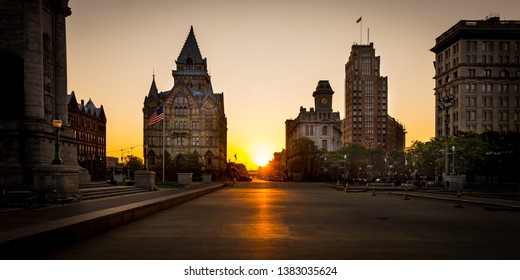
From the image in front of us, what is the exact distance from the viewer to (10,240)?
337 inches

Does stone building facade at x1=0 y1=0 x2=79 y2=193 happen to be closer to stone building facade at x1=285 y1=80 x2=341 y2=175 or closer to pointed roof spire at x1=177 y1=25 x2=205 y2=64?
pointed roof spire at x1=177 y1=25 x2=205 y2=64

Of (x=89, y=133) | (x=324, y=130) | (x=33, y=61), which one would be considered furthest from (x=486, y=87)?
(x=33, y=61)

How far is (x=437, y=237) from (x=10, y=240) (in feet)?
35.9

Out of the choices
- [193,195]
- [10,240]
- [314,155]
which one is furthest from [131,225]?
[314,155]

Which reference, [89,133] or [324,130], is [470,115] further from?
[89,133]

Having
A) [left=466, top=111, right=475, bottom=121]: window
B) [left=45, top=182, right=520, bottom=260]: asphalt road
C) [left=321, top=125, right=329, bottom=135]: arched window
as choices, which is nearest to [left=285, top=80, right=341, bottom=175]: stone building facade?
[left=321, top=125, right=329, bottom=135]: arched window

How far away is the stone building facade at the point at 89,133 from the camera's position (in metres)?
106

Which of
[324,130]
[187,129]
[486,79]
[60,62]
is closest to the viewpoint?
[60,62]

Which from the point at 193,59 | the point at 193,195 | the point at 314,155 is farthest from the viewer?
the point at 193,59

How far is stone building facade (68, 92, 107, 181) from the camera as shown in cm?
10606

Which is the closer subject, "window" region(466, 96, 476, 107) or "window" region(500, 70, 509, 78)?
"window" region(466, 96, 476, 107)

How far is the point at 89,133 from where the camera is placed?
385 ft

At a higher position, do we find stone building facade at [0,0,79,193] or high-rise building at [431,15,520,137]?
high-rise building at [431,15,520,137]

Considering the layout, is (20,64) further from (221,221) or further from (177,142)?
(177,142)
